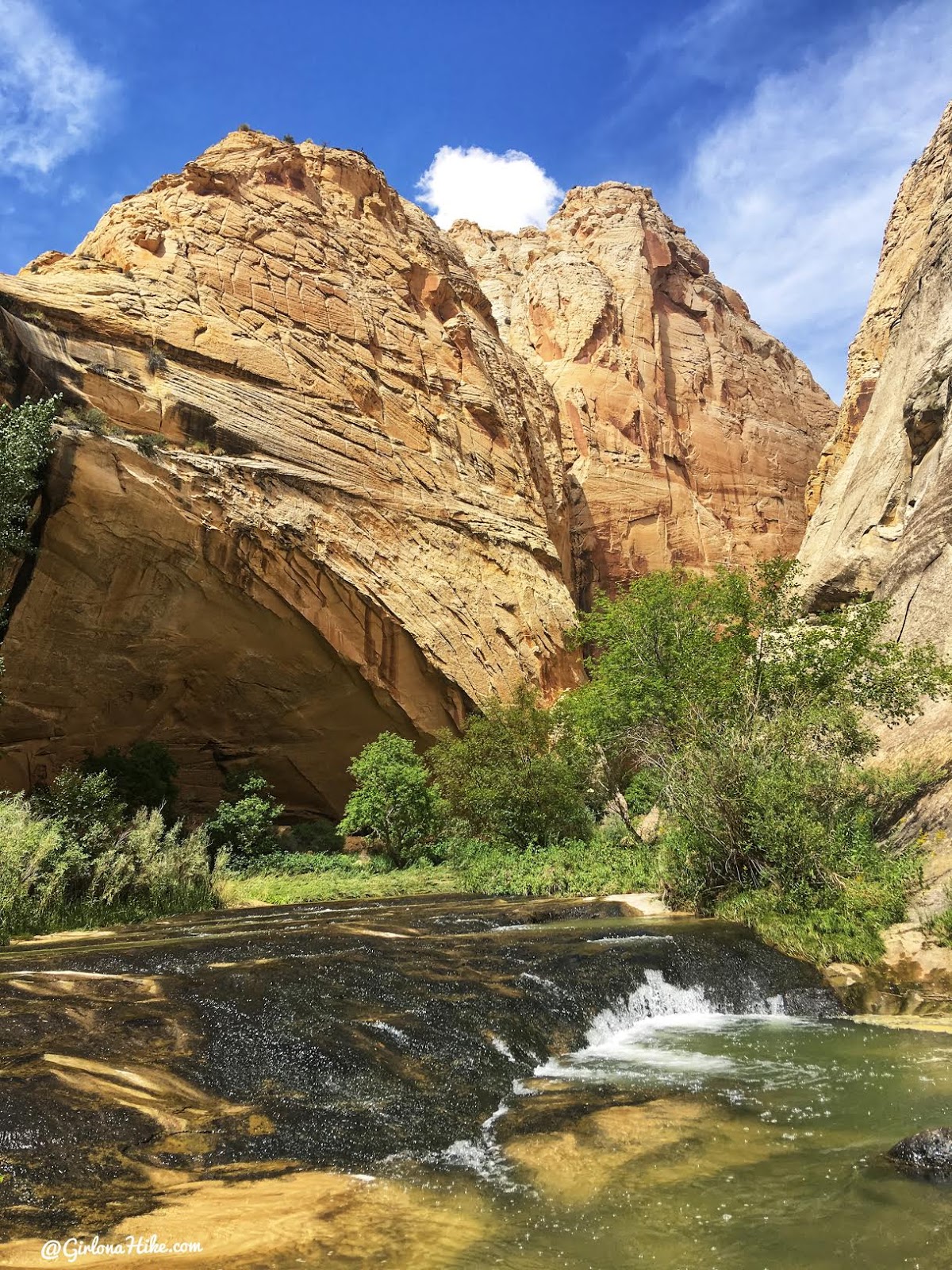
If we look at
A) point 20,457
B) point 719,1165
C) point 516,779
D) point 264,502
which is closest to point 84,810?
point 20,457

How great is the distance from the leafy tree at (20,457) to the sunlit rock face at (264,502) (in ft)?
3.09

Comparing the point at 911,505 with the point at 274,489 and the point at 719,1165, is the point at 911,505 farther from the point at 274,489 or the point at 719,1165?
the point at 719,1165

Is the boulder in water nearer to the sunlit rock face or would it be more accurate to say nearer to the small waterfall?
the small waterfall

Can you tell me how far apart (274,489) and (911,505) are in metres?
18.2

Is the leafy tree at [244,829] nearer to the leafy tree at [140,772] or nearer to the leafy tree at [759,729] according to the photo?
the leafy tree at [140,772]

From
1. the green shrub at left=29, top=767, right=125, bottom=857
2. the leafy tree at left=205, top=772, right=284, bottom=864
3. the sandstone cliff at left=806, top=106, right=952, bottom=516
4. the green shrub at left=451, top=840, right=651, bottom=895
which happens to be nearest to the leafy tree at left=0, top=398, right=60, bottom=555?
the green shrub at left=29, top=767, right=125, bottom=857

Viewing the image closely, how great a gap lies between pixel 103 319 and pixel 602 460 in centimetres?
3105

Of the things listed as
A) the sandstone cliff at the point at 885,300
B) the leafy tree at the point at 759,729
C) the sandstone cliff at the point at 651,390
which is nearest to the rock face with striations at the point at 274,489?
the leafy tree at the point at 759,729

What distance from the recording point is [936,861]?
422 inches

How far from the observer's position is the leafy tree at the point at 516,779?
21.0m

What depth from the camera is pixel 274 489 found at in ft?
82.9

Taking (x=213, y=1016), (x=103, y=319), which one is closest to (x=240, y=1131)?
(x=213, y=1016)

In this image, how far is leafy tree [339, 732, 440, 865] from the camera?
22.6 metres

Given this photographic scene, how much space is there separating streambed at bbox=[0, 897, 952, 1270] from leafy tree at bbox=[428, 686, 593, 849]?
12.5m
